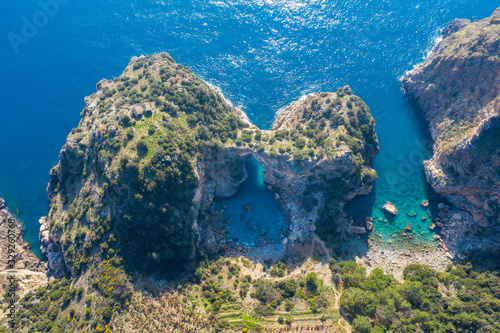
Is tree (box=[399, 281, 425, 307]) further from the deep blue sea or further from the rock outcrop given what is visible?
the deep blue sea

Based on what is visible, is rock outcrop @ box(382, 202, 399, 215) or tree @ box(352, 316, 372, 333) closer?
tree @ box(352, 316, 372, 333)

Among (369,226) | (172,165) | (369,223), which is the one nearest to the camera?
(172,165)

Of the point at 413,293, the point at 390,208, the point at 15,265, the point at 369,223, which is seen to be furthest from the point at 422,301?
the point at 15,265

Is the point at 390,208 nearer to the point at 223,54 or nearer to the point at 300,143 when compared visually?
the point at 300,143

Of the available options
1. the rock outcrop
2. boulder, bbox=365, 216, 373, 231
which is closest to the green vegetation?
boulder, bbox=365, 216, 373, 231

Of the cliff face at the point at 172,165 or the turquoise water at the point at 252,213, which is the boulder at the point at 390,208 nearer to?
the cliff face at the point at 172,165

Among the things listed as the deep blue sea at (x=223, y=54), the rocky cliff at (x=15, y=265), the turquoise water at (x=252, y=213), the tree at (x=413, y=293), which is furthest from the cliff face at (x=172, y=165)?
the tree at (x=413, y=293)
